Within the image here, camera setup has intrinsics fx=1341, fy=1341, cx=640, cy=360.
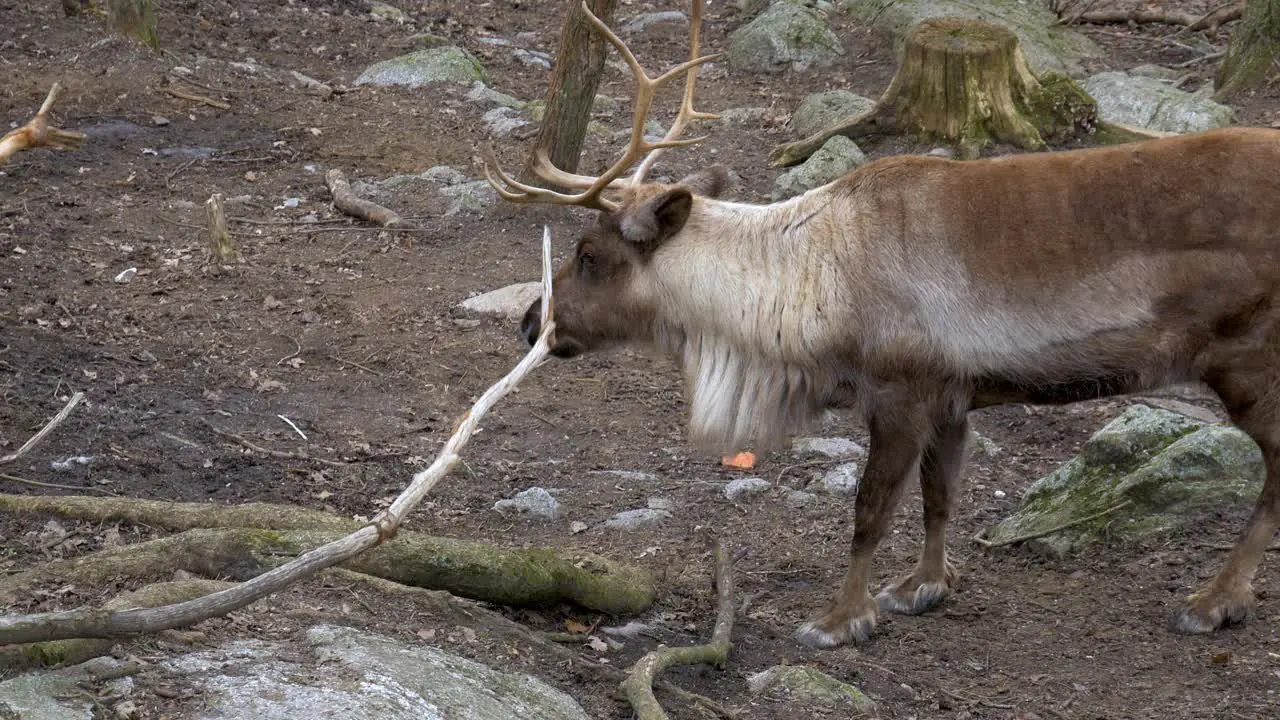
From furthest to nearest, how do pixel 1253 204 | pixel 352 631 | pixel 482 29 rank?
pixel 482 29, pixel 1253 204, pixel 352 631

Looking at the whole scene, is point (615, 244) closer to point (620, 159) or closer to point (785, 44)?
point (620, 159)

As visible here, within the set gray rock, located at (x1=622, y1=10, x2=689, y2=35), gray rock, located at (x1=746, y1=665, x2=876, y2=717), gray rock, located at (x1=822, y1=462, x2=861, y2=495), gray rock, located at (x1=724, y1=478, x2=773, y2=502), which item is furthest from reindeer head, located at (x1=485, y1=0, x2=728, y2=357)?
gray rock, located at (x1=622, y1=10, x2=689, y2=35)

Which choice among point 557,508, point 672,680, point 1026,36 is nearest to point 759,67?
point 1026,36

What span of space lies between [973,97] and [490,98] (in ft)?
13.5

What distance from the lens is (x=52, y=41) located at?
11.3 metres

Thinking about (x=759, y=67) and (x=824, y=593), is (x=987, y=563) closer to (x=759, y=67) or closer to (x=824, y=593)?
(x=824, y=593)

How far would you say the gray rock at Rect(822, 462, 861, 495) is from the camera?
5.84m

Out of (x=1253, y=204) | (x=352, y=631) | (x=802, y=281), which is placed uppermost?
(x=1253, y=204)

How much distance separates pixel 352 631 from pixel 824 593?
2135 mm

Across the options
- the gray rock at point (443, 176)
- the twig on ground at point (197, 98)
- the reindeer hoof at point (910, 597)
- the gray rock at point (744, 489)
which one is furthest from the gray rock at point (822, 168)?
the twig on ground at point (197, 98)

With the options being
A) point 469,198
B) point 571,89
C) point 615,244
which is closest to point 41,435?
point 615,244

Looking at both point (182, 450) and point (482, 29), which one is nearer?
point (182, 450)

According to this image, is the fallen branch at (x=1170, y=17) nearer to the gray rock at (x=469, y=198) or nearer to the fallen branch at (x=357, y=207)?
the gray rock at (x=469, y=198)

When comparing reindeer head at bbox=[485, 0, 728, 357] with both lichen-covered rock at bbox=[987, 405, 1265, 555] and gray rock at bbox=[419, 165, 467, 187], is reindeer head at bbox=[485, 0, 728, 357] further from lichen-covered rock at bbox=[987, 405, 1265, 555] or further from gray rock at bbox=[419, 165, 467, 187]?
gray rock at bbox=[419, 165, 467, 187]
